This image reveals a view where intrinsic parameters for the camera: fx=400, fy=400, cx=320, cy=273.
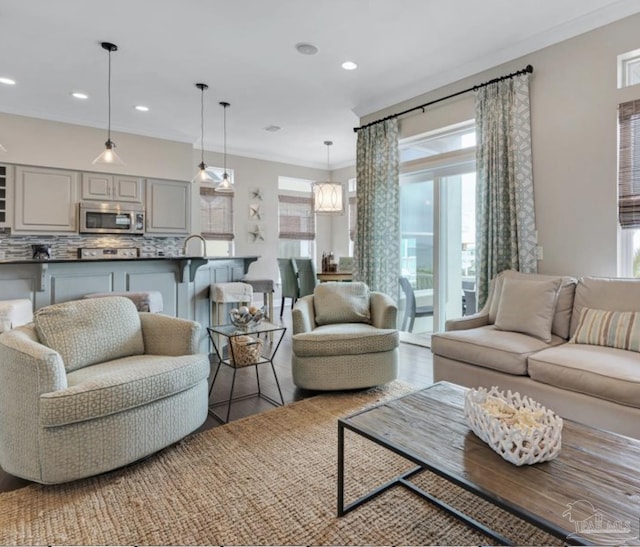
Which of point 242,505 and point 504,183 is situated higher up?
point 504,183

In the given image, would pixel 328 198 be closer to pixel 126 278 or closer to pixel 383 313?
pixel 383 313

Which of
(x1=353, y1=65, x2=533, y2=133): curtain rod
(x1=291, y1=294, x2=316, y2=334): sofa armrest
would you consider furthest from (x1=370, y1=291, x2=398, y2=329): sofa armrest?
(x1=353, y1=65, x2=533, y2=133): curtain rod

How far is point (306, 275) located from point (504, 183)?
3.33 m

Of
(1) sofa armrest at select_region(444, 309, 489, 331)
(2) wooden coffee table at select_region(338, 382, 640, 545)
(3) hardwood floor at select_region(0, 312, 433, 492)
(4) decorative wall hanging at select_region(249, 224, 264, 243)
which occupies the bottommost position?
(3) hardwood floor at select_region(0, 312, 433, 492)

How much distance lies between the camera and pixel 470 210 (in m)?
4.45

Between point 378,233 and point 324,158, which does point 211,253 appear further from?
point 378,233

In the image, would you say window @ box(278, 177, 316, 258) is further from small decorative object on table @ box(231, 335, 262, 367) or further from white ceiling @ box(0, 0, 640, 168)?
small decorative object on table @ box(231, 335, 262, 367)

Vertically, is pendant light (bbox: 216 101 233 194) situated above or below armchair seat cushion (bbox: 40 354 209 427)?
above

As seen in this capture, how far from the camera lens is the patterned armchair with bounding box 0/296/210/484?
70.9 inches

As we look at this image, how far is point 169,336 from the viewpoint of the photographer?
2.57m

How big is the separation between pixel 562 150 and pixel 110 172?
5709 millimetres

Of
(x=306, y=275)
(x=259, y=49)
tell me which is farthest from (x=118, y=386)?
(x=306, y=275)

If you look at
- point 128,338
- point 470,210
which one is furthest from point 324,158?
point 128,338

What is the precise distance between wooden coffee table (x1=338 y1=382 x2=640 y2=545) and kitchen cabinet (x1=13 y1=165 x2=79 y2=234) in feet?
18.0
